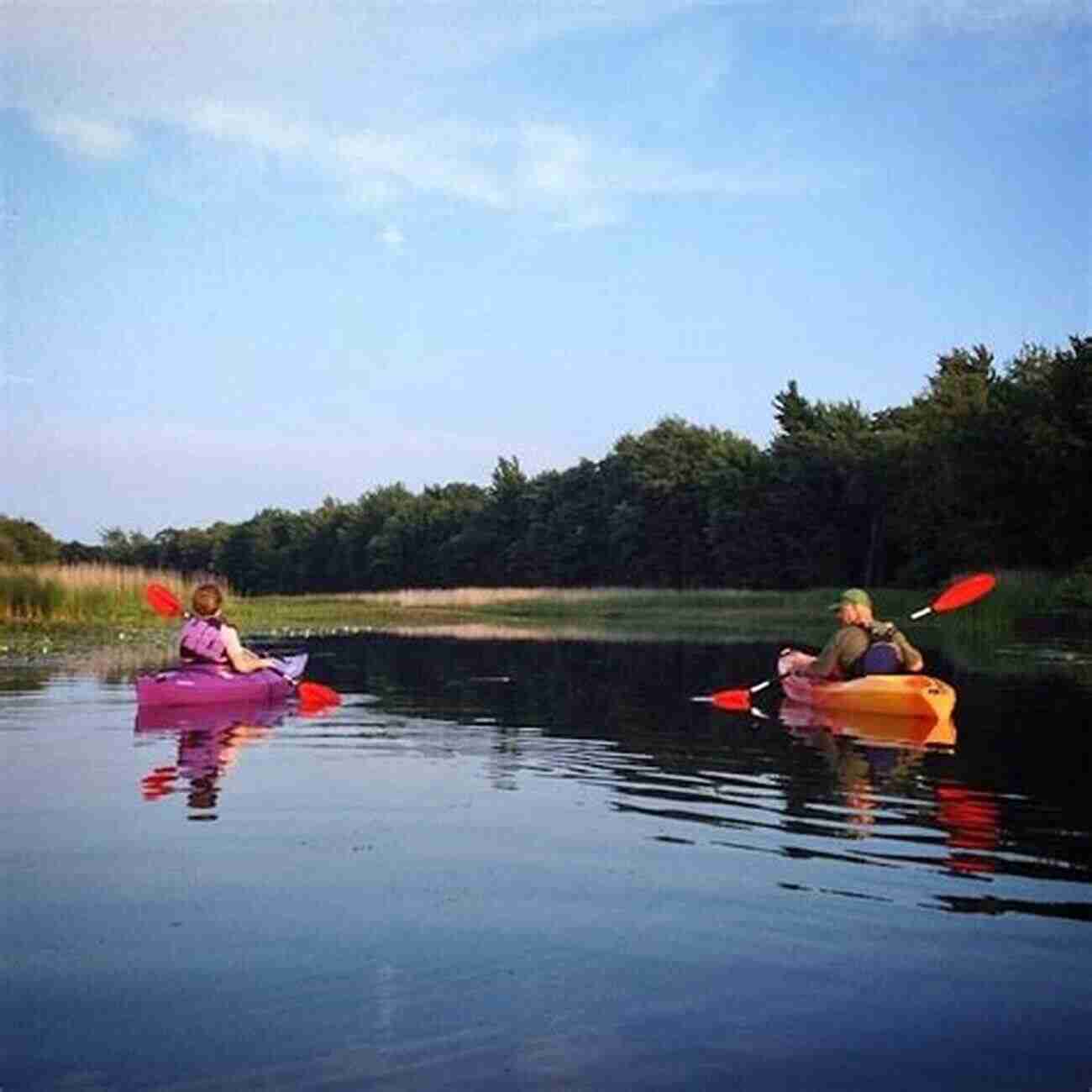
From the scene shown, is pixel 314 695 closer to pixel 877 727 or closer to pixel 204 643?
pixel 204 643

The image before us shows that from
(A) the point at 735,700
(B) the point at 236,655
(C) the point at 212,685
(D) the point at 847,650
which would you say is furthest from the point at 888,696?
(C) the point at 212,685

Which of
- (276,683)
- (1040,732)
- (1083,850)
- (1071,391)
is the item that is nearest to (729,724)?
(1040,732)

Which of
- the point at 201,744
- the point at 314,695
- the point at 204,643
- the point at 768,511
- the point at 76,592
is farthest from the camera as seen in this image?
the point at 768,511

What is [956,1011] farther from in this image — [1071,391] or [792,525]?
[792,525]

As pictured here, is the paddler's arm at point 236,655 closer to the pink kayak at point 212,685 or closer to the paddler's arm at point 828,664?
the pink kayak at point 212,685

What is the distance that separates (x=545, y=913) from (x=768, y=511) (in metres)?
57.0

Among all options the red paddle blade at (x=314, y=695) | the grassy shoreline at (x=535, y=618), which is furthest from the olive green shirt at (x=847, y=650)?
the grassy shoreline at (x=535, y=618)

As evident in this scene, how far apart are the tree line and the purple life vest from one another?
821 inches

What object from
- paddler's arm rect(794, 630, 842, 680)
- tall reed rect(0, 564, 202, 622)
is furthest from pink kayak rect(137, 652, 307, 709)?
tall reed rect(0, 564, 202, 622)

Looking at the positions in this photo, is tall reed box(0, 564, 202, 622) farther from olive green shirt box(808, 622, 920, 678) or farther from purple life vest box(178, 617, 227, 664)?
olive green shirt box(808, 622, 920, 678)

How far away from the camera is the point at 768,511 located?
62531 millimetres

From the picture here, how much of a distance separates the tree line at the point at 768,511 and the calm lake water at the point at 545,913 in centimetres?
2656

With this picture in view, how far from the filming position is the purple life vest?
14886mm

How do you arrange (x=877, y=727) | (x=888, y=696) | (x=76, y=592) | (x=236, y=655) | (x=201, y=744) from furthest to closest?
(x=76, y=592) < (x=236, y=655) < (x=888, y=696) < (x=877, y=727) < (x=201, y=744)
